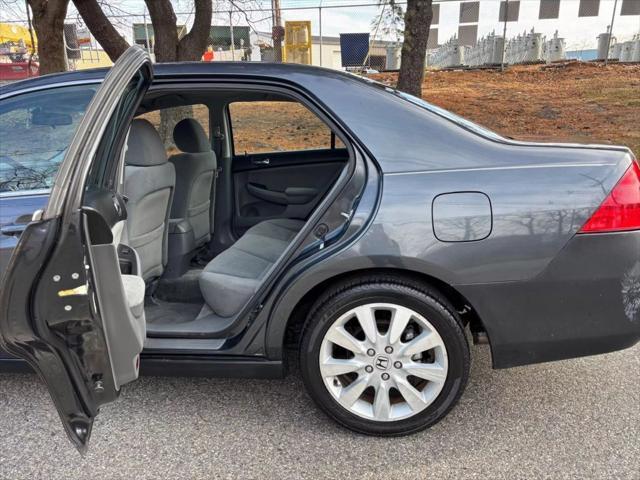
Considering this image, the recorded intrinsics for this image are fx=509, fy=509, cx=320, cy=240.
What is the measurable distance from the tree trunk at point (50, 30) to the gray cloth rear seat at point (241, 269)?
6.94 meters

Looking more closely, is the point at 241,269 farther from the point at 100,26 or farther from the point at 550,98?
the point at 550,98

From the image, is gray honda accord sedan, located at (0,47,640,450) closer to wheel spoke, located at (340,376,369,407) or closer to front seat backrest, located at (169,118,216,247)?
wheel spoke, located at (340,376,369,407)

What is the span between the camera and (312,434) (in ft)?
7.79

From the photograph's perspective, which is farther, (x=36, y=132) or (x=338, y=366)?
(x=36, y=132)

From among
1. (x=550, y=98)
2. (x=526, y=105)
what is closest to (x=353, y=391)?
(x=526, y=105)

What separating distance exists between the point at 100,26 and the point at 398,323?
7757 millimetres

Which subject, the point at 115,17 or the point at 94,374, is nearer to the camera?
the point at 94,374

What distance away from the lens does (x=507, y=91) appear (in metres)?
12.8

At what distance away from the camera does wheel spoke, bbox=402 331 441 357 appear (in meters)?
2.19

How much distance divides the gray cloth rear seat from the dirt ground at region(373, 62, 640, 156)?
526 centimetres

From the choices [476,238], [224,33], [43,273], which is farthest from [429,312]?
[224,33]

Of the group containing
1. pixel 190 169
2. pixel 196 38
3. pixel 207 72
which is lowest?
pixel 190 169

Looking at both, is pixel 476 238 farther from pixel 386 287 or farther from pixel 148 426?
pixel 148 426

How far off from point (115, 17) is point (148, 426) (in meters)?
9.90
